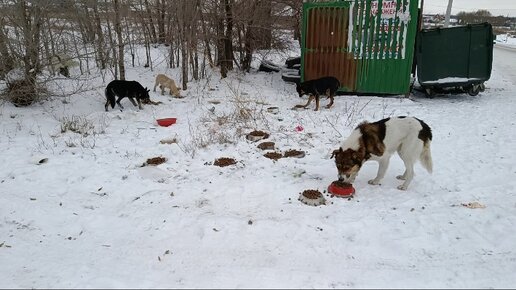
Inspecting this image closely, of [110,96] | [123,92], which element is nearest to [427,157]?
[123,92]

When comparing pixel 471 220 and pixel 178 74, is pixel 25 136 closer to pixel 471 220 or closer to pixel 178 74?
pixel 178 74

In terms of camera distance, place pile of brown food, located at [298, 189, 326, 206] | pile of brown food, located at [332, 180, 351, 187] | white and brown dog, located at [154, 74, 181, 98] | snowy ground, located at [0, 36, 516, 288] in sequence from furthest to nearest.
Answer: white and brown dog, located at [154, 74, 181, 98] < pile of brown food, located at [332, 180, 351, 187] < pile of brown food, located at [298, 189, 326, 206] < snowy ground, located at [0, 36, 516, 288]

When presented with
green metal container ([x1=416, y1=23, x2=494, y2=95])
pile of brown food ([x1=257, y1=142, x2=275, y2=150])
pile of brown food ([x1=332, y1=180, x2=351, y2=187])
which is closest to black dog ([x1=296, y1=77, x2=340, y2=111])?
green metal container ([x1=416, y1=23, x2=494, y2=95])

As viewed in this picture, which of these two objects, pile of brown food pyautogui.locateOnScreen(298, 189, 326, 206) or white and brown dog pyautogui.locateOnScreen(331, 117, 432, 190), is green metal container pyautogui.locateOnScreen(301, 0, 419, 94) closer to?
white and brown dog pyautogui.locateOnScreen(331, 117, 432, 190)

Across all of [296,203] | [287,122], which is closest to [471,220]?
[296,203]

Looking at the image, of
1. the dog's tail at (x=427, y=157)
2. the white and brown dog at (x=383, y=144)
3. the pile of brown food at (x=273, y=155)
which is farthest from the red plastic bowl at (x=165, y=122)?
the dog's tail at (x=427, y=157)

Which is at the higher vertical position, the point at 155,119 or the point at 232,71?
the point at 232,71

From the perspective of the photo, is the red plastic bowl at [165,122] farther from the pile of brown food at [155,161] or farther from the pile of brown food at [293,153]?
the pile of brown food at [293,153]

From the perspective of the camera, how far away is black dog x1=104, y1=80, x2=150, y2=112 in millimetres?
9352

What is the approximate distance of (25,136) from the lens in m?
7.39

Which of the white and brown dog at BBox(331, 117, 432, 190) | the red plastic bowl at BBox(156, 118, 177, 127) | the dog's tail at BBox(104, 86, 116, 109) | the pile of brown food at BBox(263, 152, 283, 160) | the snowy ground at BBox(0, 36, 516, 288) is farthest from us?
the dog's tail at BBox(104, 86, 116, 109)

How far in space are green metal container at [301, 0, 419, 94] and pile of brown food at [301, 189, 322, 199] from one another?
7.31 meters

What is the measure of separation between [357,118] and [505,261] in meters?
5.54

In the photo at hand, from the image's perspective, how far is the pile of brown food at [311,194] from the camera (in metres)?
4.94
